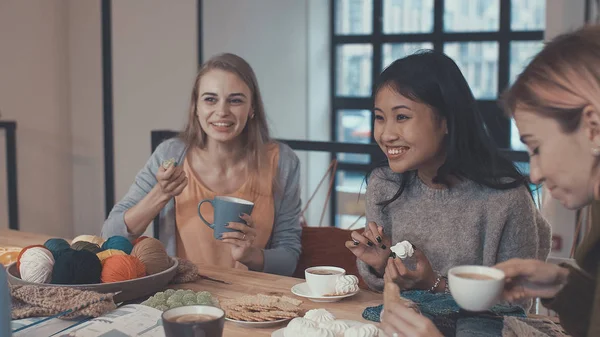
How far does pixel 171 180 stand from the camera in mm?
2119

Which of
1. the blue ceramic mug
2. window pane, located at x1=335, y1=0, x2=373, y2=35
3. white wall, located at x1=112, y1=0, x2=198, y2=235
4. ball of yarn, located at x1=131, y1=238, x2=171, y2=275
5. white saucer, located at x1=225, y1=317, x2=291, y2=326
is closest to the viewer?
white saucer, located at x1=225, y1=317, x2=291, y2=326

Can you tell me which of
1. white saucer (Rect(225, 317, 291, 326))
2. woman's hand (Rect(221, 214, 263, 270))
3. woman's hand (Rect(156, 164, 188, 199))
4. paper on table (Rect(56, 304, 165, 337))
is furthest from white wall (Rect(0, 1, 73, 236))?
white saucer (Rect(225, 317, 291, 326))

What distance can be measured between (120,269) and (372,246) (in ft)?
1.96

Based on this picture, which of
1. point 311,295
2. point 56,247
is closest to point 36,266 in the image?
point 56,247

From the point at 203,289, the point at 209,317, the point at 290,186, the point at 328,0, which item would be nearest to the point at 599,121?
the point at 209,317

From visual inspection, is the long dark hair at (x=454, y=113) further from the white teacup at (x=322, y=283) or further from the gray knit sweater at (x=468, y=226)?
the white teacup at (x=322, y=283)

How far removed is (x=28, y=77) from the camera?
4.31 meters

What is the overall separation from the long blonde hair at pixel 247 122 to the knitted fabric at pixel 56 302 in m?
0.97

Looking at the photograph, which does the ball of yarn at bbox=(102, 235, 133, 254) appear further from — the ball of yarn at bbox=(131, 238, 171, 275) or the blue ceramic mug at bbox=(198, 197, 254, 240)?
the blue ceramic mug at bbox=(198, 197, 254, 240)

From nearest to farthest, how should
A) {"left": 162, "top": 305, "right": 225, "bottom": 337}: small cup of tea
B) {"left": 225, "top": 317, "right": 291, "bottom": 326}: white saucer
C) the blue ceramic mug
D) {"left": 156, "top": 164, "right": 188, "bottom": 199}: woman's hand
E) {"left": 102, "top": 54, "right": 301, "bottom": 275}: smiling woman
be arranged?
{"left": 162, "top": 305, "right": 225, "bottom": 337}: small cup of tea → {"left": 225, "top": 317, "right": 291, "bottom": 326}: white saucer → the blue ceramic mug → {"left": 156, "top": 164, "right": 188, "bottom": 199}: woman's hand → {"left": 102, "top": 54, "right": 301, "bottom": 275}: smiling woman

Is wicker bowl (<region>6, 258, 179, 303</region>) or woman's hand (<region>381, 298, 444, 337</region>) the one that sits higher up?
woman's hand (<region>381, 298, 444, 337</region>)

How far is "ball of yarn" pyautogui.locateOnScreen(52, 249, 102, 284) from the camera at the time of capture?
1.54 m

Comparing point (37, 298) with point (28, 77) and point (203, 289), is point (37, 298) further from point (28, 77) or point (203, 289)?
point (28, 77)

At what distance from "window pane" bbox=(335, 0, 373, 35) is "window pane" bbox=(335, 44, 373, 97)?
0.11 m
